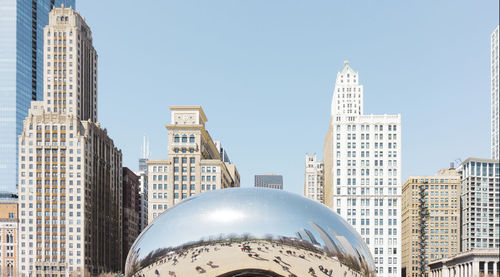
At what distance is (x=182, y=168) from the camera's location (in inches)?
3310

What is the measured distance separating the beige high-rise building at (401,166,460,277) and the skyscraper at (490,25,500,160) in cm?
6141

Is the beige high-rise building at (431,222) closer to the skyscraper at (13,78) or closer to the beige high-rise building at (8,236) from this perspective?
the beige high-rise building at (8,236)

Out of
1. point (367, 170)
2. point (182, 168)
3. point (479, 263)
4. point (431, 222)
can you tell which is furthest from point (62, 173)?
point (431, 222)

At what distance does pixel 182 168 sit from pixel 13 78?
3184 inches

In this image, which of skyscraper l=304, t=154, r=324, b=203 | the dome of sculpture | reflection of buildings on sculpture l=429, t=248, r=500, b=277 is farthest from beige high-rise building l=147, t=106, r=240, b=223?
skyscraper l=304, t=154, r=324, b=203

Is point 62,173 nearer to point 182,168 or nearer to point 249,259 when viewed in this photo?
point 182,168

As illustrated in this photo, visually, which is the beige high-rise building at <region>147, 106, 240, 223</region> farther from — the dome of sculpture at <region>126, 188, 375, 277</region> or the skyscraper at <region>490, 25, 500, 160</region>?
the skyscraper at <region>490, 25, 500, 160</region>

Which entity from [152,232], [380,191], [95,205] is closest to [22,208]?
[95,205]

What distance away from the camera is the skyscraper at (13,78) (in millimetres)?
135125

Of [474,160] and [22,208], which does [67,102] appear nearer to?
[22,208]

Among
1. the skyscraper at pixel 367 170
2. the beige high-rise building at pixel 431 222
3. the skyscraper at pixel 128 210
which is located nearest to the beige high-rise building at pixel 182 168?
the skyscraper at pixel 367 170

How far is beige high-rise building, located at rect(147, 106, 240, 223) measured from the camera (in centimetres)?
8281

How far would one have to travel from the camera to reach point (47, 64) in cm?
9800

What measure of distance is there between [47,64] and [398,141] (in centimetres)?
7159
